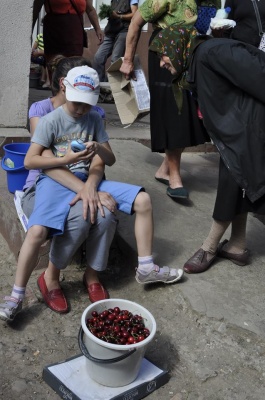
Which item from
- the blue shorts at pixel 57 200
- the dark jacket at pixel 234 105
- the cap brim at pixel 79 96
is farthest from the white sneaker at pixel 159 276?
the cap brim at pixel 79 96

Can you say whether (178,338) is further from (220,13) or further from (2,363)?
(220,13)

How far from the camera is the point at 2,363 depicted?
2.78 metres

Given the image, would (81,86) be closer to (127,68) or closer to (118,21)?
(127,68)

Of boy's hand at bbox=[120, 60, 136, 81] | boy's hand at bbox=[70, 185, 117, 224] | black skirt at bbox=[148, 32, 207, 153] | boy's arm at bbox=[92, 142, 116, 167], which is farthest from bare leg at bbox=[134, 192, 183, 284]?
boy's hand at bbox=[120, 60, 136, 81]

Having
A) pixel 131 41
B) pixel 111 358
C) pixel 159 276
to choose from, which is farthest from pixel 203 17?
pixel 111 358

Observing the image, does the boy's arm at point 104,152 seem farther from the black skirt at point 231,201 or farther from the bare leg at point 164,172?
the bare leg at point 164,172

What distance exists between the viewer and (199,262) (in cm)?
341

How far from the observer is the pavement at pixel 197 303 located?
2752 millimetres

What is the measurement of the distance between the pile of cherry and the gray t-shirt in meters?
0.96

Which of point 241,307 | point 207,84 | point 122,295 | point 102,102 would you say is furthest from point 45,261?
point 102,102

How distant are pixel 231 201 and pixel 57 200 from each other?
3.16ft

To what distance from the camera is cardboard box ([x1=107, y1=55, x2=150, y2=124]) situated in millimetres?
4332

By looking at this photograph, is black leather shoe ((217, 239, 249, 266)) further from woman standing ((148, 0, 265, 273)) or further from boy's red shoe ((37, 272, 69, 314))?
boy's red shoe ((37, 272, 69, 314))

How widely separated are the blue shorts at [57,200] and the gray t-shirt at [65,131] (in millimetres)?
182
